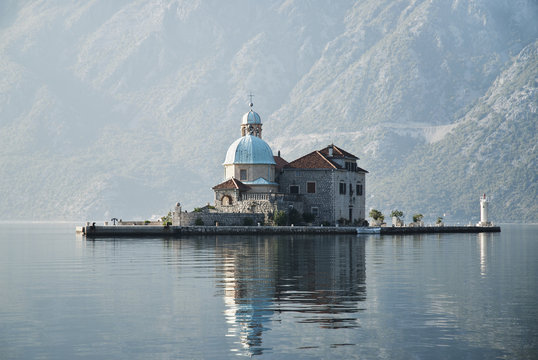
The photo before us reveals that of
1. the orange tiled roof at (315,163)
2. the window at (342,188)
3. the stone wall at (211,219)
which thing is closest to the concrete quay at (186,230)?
the stone wall at (211,219)

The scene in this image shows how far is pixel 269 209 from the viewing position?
100688mm

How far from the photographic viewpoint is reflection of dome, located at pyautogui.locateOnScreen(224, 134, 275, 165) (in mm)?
107500

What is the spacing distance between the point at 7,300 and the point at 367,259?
25.8 meters

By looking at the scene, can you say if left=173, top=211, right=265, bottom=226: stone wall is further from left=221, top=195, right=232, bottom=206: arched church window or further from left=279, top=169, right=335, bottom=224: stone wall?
left=279, top=169, right=335, bottom=224: stone wall

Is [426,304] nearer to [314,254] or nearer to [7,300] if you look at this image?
[7,300]

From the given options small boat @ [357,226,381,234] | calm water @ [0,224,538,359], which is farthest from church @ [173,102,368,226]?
calm water @ [0,224,538,359]

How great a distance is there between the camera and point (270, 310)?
101ft

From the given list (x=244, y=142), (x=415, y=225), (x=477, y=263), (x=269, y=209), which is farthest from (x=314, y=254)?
(x=415, y=225)

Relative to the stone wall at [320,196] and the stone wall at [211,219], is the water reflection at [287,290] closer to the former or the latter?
the stone wall at [211,219]

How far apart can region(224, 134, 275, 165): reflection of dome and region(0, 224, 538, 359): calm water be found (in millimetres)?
54902

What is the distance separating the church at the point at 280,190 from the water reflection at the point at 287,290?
131ft

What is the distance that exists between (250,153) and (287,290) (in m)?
72.2

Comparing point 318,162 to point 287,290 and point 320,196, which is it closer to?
point 320,196

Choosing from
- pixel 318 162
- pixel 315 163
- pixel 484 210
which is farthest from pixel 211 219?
pixel 484 210
